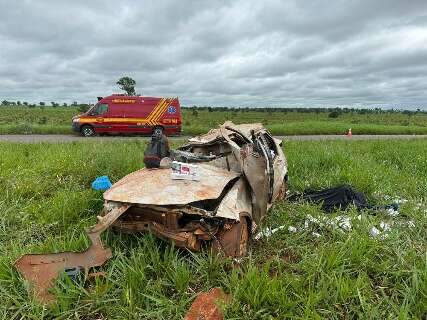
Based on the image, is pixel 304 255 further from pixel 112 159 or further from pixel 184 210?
pixel 112 159

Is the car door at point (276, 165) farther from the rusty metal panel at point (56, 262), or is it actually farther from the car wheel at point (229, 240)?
the rusty metal panel at point (56, 262)

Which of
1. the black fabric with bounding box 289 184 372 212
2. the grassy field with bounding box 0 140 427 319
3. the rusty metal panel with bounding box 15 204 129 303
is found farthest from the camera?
the black fabric with bounding box 289 184 372 212

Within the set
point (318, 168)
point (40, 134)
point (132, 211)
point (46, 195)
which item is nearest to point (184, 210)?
point (132, 211)

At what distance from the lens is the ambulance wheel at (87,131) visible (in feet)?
64.7

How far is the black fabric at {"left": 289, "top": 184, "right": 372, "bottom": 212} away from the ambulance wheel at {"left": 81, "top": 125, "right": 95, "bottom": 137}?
53.5 feet

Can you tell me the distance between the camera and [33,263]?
3061mm

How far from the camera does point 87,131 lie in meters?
19.8

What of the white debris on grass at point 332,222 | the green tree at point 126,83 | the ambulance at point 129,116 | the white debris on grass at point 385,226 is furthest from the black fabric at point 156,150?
the green tree at point 126,83

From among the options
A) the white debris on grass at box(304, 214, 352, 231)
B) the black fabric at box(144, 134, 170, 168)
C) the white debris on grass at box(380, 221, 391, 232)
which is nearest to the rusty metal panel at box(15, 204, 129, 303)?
the black fabric at box(144, 134, 170, 168)

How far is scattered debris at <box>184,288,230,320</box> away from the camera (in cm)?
263

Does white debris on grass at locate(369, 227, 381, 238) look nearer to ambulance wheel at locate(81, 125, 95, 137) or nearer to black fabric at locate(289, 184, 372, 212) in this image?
black fabric at locate(289, 184, 372, 212)

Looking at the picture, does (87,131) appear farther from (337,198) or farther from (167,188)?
(167,188)

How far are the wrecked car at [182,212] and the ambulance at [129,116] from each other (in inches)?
625

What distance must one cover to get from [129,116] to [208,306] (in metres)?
18.2
